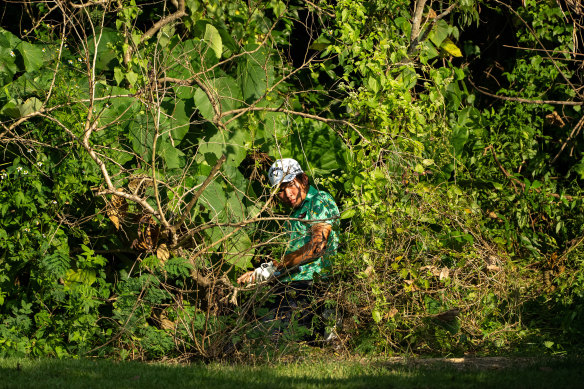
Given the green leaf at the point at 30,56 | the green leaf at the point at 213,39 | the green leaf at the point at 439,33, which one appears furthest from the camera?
the green leaf at the point at 439,33

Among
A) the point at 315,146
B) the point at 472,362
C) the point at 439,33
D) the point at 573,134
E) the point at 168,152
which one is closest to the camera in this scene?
the point at 472,362

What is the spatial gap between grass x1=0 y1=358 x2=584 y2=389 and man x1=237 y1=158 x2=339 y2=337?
0.84 meters

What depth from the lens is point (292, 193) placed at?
607 cm

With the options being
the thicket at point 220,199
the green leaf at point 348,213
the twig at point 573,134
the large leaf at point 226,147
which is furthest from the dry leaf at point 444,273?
the twig at point 573,134

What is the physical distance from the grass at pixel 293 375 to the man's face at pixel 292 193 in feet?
4.95

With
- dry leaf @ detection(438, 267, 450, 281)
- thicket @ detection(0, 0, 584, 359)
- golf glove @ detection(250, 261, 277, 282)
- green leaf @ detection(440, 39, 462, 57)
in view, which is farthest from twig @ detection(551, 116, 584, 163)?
golf glove @ detection(250, 261, 277, 282)

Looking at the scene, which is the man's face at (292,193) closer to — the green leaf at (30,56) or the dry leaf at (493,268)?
the dry leaf at (493,268)

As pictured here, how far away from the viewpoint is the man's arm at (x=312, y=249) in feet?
18.8

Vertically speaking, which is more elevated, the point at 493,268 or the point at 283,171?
the point at 283,171

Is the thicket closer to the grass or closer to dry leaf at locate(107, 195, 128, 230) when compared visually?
dry leaf at locate(107, 195, 128, 230)

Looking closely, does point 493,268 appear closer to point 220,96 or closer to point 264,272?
point 264,272

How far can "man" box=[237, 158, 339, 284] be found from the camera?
5.76 m

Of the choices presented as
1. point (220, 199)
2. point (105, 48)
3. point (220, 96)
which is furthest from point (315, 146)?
point (105, 48)

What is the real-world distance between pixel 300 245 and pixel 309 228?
16 centimetres
